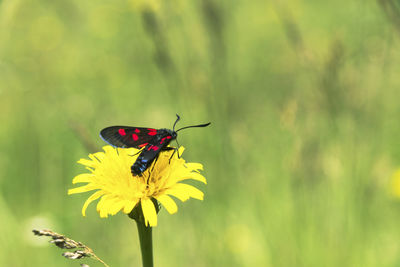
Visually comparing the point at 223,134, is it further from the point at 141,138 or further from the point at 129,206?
the point at 129,206

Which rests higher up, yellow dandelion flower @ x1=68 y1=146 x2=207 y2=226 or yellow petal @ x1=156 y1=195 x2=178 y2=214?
yellow dandelion flower @ x1=68 y1=146 x2=207 y2=226

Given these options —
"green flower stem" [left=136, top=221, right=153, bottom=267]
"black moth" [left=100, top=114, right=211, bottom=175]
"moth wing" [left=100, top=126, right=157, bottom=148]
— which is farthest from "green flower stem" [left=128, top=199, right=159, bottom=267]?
"moth wing" [left=100, top=126, right=157, bottom=148]

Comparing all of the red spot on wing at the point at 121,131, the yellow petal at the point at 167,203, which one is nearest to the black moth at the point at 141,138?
the red spot on wing at the point at 121,131

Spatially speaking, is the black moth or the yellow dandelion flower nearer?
the yellow dandelion flower

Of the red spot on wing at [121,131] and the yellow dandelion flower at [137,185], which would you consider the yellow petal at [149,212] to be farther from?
the red spot on wing at [121,131]

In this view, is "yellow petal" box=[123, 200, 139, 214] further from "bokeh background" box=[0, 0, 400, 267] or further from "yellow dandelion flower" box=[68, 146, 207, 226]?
"bokeh background" box=[0, 0, 400, 267]

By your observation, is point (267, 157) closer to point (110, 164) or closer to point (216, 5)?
point (216, 5)

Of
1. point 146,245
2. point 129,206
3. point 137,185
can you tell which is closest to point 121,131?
point 137,185
